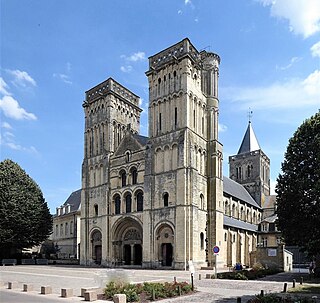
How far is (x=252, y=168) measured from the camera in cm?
7488

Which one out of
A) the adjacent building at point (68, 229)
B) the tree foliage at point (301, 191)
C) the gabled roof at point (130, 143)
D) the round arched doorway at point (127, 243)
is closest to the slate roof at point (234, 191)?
the gabled roof at point (130, 143)

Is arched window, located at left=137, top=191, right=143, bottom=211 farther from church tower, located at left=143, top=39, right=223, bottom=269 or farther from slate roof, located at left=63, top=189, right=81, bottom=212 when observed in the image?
slate roof, located at left=63, top=189, right=81, bottom=212

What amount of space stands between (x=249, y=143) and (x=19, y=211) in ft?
151

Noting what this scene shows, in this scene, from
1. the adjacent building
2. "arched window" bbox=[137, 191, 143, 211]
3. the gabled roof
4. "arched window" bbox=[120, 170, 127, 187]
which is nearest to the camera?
"arched window" bbox=[137, 191, 143, 211]

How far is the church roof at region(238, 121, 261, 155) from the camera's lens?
3060 inches

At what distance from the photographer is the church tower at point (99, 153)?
170 ft

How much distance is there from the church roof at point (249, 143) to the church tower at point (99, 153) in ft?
94.5

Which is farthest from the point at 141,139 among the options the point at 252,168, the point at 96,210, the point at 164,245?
the point at 252,168

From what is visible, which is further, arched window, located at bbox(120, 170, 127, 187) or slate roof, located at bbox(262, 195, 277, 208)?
slate roof, located at bbox(262, 195, 277, 208)

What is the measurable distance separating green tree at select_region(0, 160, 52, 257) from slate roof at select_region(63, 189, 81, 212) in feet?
47.8

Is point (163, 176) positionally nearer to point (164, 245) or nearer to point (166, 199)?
point (166, 199)

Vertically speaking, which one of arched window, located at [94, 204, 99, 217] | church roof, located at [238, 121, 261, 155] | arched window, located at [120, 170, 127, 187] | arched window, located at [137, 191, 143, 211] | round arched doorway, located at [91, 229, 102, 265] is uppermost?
church roof, located at [238, 121, 261, 155]

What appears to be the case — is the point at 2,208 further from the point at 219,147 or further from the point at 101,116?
the point at 219,147

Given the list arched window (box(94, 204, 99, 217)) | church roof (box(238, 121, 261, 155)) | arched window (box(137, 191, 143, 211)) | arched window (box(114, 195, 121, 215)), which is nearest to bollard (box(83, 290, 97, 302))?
arched window (box(137, 191, 143, 211))
